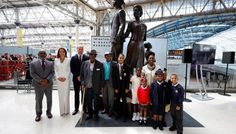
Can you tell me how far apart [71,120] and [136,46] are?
7.32 ft

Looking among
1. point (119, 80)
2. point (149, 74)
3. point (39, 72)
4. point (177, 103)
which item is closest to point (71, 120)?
point (39, 72)

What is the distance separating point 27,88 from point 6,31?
19.4m

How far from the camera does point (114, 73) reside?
4137 mm

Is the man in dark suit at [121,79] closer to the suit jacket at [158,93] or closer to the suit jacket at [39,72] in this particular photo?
the suit jacket at [158,93]

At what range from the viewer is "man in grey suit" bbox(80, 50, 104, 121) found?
4105 millimetres

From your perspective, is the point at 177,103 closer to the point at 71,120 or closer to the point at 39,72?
the point at 71,120

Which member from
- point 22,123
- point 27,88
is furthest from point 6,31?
point 22,123

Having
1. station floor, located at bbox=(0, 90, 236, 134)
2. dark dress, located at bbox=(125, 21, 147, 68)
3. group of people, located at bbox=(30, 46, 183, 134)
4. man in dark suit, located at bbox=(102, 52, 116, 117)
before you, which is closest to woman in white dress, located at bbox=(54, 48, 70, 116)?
group of people, located at bbox=(30, 46, 183, 134)

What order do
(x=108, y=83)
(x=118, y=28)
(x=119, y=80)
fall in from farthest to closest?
(x=118, y=28) < (x=108, y=83) < (x=119, y=80)

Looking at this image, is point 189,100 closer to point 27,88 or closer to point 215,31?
point 27,88

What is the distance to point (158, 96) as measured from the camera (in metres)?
3.67

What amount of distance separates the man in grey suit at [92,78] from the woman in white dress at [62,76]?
0.47 meters

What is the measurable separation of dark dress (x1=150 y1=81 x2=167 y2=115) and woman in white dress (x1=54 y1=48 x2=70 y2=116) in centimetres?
204

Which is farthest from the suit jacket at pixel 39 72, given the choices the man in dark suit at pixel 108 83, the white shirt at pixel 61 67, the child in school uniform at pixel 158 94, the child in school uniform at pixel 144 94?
the child in school uniform at pixel 158 94
